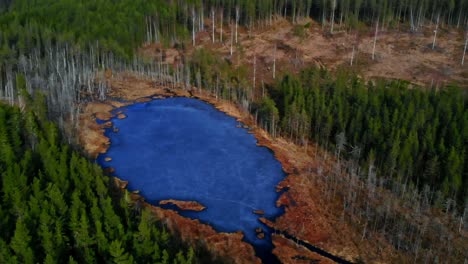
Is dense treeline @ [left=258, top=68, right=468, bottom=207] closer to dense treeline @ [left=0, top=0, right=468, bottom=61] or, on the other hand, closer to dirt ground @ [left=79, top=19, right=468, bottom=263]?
dirt ground @ [left=79, top=19, right=468, bottom=263]

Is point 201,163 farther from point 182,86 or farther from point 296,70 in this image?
point 296,70

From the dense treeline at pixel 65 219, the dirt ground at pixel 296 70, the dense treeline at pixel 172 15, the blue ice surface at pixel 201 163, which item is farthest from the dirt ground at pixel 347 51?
the dense treeline at pixel 65 219

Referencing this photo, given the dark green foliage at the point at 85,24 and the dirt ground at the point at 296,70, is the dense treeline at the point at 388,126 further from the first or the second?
the dark green foliage at the point at 85,24

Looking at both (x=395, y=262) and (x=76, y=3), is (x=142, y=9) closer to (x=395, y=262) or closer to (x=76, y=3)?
(x=76, y=3)

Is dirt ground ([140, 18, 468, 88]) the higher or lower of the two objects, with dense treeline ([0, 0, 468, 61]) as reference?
lower

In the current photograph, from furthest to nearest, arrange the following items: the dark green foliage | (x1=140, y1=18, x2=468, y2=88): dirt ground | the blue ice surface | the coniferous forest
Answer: (x1=140, y1=18, x2=468, y2=88): dirt ground < the dark green foliage < the blue ice surface < the coniferous forest

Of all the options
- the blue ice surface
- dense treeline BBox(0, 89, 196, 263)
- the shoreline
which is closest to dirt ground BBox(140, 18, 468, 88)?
the blue ice surface

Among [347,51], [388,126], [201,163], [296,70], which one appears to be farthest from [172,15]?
[388,126]
